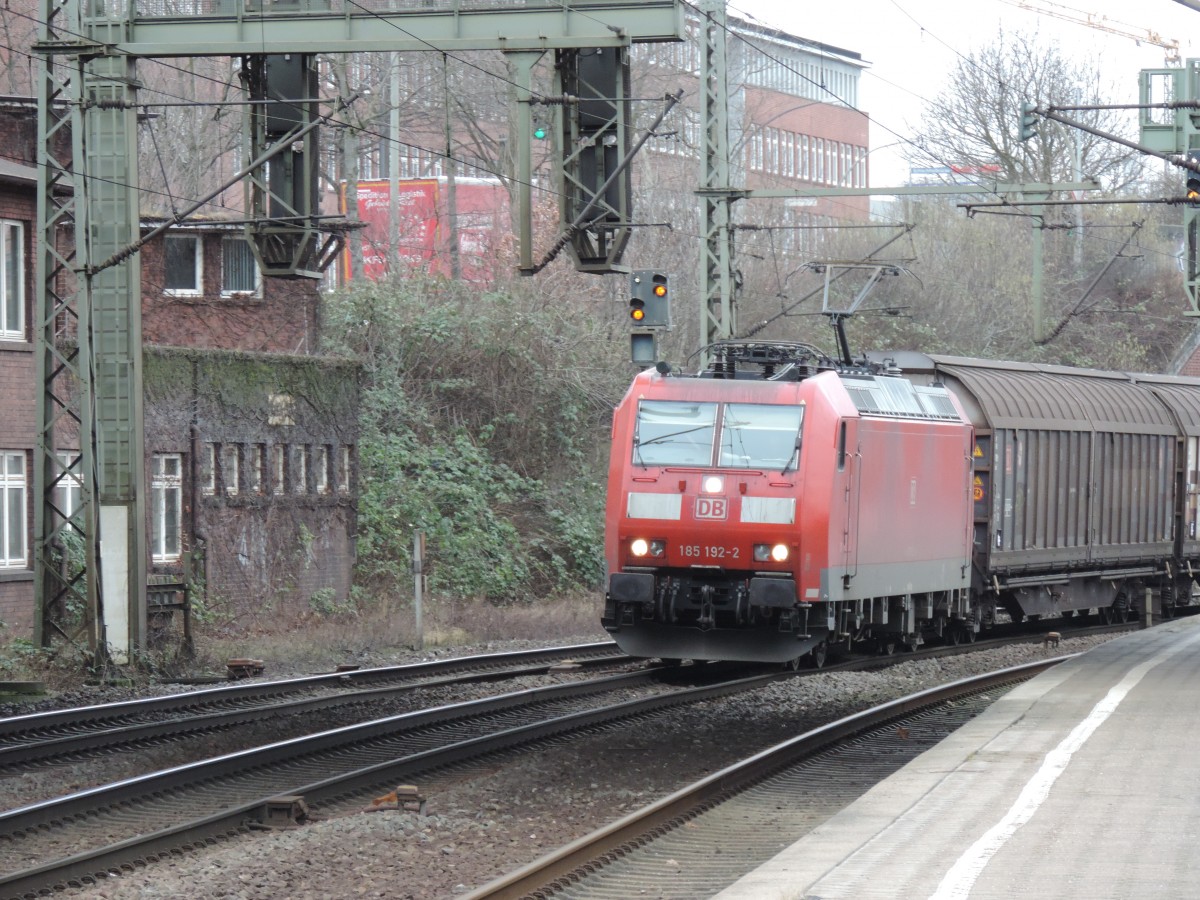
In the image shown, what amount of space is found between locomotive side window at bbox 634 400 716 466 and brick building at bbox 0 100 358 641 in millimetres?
9780

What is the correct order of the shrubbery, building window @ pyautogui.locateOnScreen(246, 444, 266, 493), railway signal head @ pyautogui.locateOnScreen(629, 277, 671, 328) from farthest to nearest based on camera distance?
1. the shrubbery
2. building window @ pyautogui.locateOnScreen(246, 444, 266, 493)
3. railway signal head @ pyautogui.locateOnScreen(629, 277, 671, 328)

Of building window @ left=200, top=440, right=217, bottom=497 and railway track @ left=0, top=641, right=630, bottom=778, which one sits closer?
railway track @ left=0, top=641, right=630, bottom=778

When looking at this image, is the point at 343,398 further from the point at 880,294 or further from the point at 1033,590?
the point at 880,294

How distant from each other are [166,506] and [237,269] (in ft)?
16.4

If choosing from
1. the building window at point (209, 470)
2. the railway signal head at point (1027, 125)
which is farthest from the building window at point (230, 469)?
the railway signal head at point (1027, 125)

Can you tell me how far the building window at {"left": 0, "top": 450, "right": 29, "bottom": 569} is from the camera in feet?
79.2

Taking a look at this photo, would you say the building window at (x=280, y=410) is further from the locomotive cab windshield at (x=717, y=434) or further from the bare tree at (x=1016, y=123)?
the bare tree at (x=1016, y=123)

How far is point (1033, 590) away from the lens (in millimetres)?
24562

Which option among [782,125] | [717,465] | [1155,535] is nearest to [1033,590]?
[1155,535]

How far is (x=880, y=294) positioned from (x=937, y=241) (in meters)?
3.71

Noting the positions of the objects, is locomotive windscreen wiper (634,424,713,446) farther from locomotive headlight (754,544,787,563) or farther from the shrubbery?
the shrubbery

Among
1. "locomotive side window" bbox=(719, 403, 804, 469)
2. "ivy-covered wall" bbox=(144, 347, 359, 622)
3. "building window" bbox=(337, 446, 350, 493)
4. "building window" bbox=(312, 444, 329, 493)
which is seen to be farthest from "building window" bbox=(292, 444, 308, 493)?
"locomotive side window" bbox=(719, 403, 804, 469)

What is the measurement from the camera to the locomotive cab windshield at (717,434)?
52.8 feet

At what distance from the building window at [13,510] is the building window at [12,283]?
1.67m
